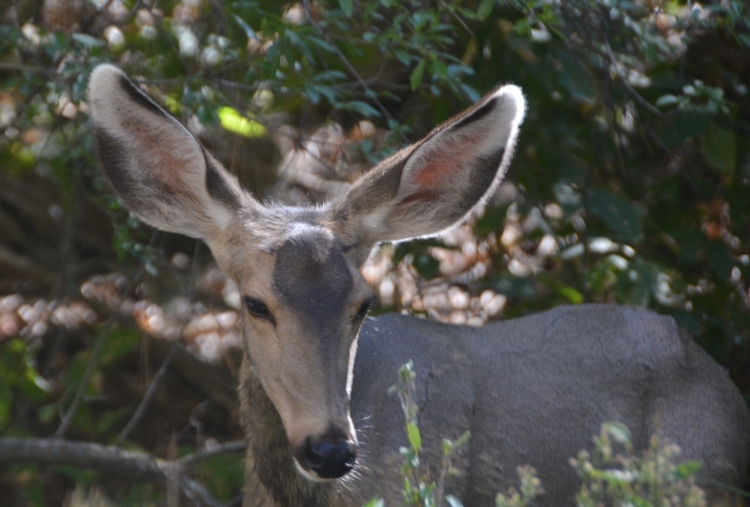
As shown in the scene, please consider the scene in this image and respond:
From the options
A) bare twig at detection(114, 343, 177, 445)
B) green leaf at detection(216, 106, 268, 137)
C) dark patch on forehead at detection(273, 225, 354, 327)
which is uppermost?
dark patch on forehead at detection(273, 225, 354, 327)

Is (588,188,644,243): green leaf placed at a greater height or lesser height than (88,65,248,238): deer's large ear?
lesser

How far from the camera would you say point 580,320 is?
16.1 feet

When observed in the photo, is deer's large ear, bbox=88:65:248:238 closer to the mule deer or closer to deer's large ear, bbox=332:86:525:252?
the mule deer

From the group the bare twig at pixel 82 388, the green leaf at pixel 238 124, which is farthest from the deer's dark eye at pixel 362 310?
the bare twig at pixel 82 388

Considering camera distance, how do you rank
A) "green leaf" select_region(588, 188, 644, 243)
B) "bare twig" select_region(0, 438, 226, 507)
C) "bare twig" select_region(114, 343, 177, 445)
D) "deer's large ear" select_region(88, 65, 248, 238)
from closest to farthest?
"deer's large ear" select_region(88, 65, 248, 238)
"bare twig" select_region(0, 438, 226, 507)
"green leaf" select_region(588, 188, 644, 243)
"bare twig" select_region(114, 343, 177, 445)

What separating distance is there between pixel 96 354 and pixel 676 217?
13.1ft

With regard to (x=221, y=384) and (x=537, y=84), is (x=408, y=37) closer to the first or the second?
(x=537, y=84)

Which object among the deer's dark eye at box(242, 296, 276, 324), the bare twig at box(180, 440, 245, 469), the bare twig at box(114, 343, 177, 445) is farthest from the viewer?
the bare twig at box(114, 343, 177, 445)

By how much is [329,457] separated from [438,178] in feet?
5.15

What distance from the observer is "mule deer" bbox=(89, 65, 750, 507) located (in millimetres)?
3885

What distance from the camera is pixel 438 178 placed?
14.9 feet

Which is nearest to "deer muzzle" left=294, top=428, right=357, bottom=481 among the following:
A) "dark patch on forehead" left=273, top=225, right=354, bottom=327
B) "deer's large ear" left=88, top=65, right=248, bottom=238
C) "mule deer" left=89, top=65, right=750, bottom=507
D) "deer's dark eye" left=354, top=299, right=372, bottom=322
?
"mule deer" left=89, top=65, right=750, bottom=507

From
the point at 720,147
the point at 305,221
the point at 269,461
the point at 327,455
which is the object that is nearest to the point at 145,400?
the point at 269,461

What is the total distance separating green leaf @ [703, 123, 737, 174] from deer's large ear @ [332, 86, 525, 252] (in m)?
2.21
